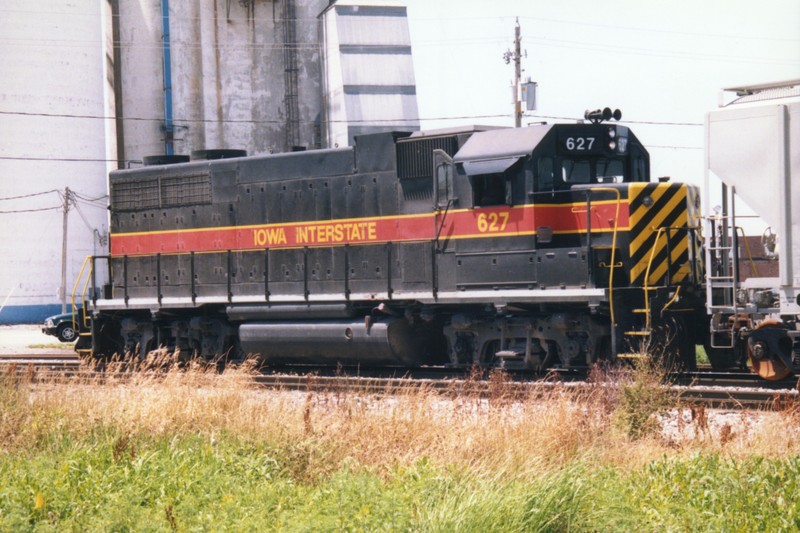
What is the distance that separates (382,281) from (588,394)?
225 inches

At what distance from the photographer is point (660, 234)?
553 inches

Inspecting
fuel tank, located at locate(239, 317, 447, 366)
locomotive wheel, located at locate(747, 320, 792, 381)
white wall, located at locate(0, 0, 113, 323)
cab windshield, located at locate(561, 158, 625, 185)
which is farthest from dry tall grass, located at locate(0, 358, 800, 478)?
white wall, located at locate(0, 0, 113, 323)

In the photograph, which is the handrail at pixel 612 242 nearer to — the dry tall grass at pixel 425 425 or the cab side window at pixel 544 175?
the cab side window at pixel 544 175

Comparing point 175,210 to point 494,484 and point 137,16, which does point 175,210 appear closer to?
point 494,484

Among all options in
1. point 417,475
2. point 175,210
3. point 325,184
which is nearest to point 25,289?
point 175,210

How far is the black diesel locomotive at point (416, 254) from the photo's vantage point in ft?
46.0

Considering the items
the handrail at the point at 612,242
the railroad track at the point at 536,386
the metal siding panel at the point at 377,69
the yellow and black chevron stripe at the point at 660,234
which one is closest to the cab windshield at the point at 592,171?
the handrail at the point at 612,242

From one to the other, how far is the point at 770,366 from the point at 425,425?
5083mm

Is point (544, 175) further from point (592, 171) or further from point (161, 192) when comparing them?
point (161, 192)

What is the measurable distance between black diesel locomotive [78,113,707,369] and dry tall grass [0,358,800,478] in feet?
8.27

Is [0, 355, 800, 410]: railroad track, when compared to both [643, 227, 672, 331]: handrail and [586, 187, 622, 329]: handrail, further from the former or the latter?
[586, 187, 622, 329]: handrail

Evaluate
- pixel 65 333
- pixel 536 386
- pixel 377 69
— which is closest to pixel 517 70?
pixel 377 69

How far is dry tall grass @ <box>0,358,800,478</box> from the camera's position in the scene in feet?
28.6

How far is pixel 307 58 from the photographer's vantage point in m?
45.4
